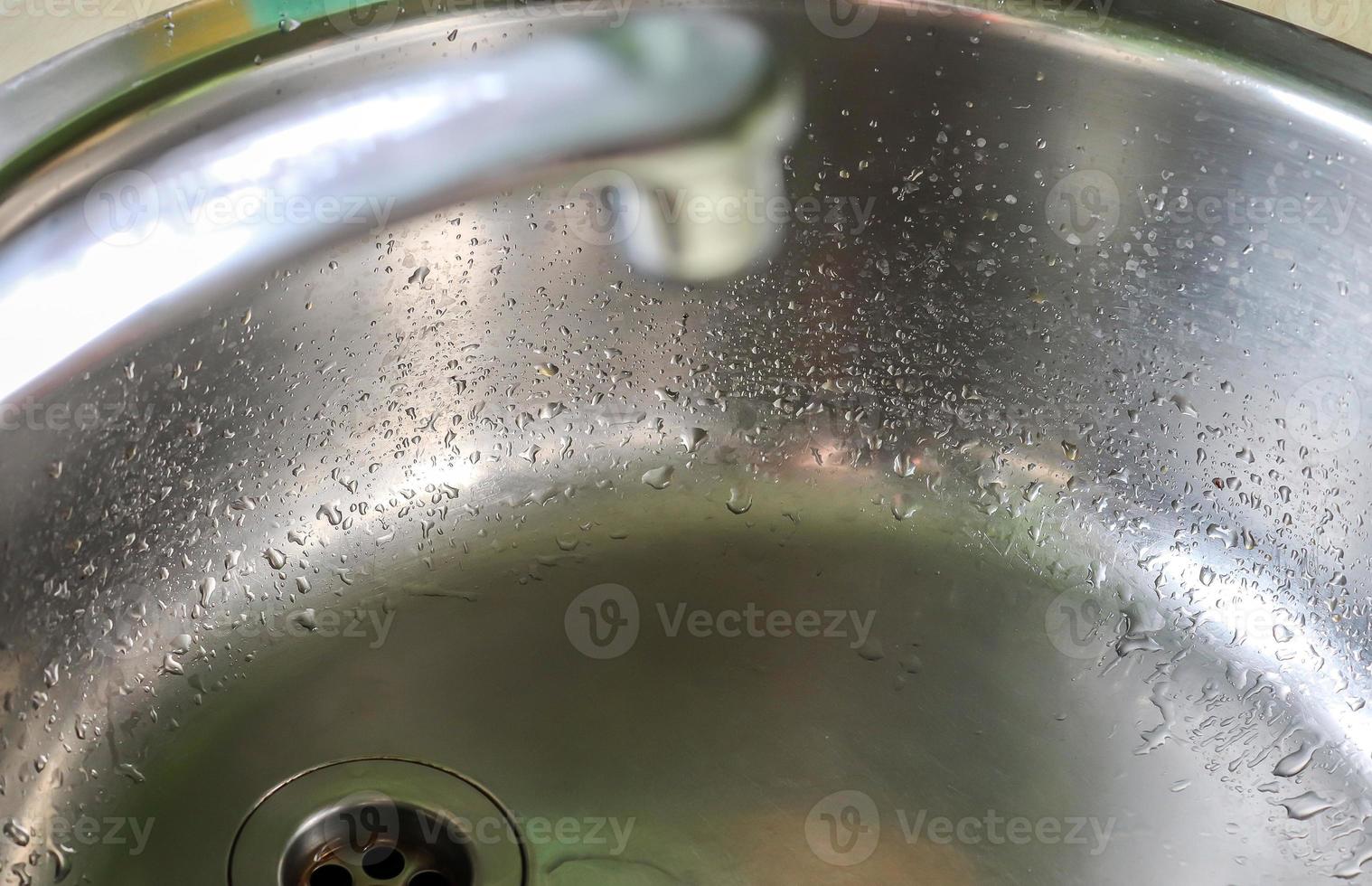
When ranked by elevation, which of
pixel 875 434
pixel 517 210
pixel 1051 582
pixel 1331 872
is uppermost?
pixel 517 210

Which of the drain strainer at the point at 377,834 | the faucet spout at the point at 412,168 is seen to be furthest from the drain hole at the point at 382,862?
the faucet spout at the point at 412,168

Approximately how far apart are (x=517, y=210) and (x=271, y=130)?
18cm

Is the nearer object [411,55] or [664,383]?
[411,55]

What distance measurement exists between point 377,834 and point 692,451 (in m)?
0.36

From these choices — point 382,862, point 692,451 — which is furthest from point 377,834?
point 692,451

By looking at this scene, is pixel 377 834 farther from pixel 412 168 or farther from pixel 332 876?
pixel 412 168

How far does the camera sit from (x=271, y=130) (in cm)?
74

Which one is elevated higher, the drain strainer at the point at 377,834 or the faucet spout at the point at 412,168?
the faucet spout at the point at 412,168

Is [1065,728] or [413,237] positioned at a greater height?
[413,237]

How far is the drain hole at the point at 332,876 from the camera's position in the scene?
68 centimetres

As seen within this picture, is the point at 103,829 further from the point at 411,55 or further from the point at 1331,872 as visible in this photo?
the point at 1331,872

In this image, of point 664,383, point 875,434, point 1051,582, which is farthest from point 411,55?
point 1051,582

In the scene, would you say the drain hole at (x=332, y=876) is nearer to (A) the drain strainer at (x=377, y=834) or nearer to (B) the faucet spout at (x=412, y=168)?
(A) the drain strainer at (x=377, y=834)

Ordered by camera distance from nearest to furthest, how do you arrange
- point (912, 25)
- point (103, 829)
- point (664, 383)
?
1. point (103, 829)
2. point (912, 25)
3. point (664, 383)
